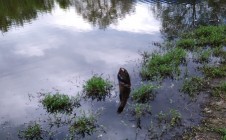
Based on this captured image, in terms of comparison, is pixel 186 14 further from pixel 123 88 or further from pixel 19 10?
pixel 19 10

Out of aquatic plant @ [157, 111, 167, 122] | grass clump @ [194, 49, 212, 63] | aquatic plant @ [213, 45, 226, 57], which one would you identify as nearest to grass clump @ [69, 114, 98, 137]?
aquatic plant @ [157, 111, 167, 122]

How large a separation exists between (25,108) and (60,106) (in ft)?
5.07

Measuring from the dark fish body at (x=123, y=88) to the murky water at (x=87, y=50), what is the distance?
279 mm

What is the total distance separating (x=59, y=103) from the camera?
12.0m

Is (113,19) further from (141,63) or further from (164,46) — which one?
(141,63)

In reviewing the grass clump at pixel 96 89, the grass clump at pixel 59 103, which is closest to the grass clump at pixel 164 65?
the grass clump at pixel 96 89

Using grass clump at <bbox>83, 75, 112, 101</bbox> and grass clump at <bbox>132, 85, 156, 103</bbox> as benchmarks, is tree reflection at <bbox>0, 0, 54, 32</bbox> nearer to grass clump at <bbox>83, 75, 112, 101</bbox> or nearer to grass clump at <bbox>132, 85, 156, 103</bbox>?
grass clump at <bbox>83, 75, 112, 101</bbox>

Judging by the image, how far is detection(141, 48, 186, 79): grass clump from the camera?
14.5 meters

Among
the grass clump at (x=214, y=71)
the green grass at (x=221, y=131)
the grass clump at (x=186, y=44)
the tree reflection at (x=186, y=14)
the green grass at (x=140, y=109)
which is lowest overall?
the green grass at (x=221, y=131)

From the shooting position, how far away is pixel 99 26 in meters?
24.8

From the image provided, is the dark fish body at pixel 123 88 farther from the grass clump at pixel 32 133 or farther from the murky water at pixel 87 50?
the grass clump at pixel 32 133

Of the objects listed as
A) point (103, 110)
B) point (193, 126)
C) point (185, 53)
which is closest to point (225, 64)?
point (185, 53)

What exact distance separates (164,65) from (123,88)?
3449 millimetres

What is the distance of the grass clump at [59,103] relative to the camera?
Result: 1196 centimetres
